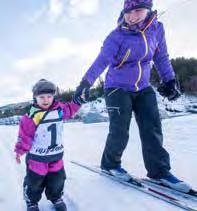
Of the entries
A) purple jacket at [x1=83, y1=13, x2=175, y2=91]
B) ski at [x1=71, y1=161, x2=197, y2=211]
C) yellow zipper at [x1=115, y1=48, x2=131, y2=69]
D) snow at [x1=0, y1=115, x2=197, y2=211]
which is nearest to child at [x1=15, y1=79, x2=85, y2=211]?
snow at [x1=0, y1=115, x2=197, y2=211]

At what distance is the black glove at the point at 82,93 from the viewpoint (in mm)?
2715

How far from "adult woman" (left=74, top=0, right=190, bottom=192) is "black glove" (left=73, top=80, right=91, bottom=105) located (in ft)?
0.22

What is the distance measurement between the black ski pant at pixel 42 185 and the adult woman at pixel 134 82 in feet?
2.59

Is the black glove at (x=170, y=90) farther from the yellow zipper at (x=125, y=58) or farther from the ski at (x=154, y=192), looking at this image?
the ski at (x=154, y=192)

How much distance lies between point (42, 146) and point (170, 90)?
1.42 metres

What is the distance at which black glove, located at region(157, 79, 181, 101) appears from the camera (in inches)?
129

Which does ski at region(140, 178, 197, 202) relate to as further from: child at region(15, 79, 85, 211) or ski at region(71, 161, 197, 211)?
child at region(15, 79, 85, 211)

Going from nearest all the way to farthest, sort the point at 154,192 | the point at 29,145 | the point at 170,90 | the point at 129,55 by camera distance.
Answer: the point at 29,145 < the point at 154,192 < the point at 129,55 < the point at 170,90

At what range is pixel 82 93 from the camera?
9.00 feet

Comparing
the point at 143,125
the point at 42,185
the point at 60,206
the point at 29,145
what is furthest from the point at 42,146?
the point at 143,125

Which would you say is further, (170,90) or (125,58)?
(170,90)

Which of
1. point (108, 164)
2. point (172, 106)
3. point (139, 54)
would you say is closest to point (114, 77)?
point (139, 54)

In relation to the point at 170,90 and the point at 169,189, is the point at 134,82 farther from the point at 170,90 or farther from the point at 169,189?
the point at 169,189

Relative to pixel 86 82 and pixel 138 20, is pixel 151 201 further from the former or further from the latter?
pixel 138 20
